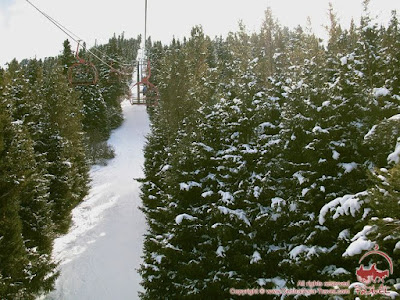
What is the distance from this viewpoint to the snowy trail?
729 inches

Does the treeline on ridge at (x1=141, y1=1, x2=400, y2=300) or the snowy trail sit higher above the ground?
the treeline on ridge at (x1=141, y1=1, x2=400, y2=300)

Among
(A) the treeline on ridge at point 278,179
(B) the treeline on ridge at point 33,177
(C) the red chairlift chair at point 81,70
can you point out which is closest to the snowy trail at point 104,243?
(B) the treeline on ridge at point 33,177

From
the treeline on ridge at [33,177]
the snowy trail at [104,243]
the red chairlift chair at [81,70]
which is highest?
the red chairlift chair at [81,70]

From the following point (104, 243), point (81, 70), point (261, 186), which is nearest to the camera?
point (261, 186)

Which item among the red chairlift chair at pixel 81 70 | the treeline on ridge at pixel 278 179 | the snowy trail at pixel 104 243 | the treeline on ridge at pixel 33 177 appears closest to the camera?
the treeline on ridge at pixel 278 179

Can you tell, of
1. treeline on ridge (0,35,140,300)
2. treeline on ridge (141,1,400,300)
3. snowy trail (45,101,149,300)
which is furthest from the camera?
snowy trail (45,101,149,300)

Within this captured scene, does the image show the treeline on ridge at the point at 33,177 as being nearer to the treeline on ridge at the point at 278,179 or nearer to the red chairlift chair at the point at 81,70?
the red chairlift chair at the point at 81,70

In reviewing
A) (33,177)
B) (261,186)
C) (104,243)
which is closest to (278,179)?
(261,186)

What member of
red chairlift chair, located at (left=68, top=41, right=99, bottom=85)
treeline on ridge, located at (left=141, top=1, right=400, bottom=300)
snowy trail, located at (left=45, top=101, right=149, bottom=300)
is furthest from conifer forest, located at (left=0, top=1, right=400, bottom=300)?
red chairlift chair, located at (left=68, top=41, right=99, bottom=85)

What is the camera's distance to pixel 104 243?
78.0ft

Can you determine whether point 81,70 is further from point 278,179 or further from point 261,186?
point 278,179


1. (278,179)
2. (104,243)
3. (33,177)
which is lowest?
(104,243)

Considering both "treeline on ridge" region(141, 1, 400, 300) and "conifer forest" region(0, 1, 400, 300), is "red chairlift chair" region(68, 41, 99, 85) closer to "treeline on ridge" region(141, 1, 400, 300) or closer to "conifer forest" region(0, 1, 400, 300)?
"conifer forest" region(0, 1, 400, 300)

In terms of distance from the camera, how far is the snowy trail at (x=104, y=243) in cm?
1852
